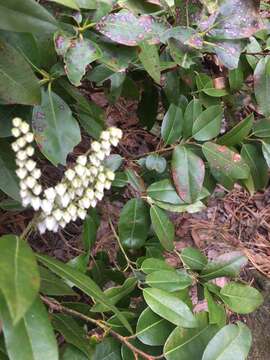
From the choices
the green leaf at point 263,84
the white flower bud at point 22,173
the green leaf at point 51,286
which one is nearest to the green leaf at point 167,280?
the green leaf at point 51,286

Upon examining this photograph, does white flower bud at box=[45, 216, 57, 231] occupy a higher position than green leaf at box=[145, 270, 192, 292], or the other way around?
white flower bud at box=[45, 216, 57, 231]

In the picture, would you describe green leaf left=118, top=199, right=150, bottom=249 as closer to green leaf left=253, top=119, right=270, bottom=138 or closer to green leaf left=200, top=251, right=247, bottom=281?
green leaf left=200, top=251, right=247, bottom=281

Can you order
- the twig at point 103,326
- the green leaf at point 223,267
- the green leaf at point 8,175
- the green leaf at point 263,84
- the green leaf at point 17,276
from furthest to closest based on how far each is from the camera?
the green leaf at point 263,84
the green leaf at point 223,267
the green leaf at point 8,175
the twig at point 103,326
the green leaf at point 17,276

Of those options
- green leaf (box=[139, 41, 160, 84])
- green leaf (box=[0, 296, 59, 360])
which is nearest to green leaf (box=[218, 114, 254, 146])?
green leaf (box=[139, 41, 160, 84])

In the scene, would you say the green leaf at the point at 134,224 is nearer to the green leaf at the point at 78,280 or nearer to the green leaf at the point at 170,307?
the green leaf at the point at 170,307

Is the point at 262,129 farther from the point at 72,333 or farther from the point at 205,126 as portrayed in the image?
the point at 72,333
